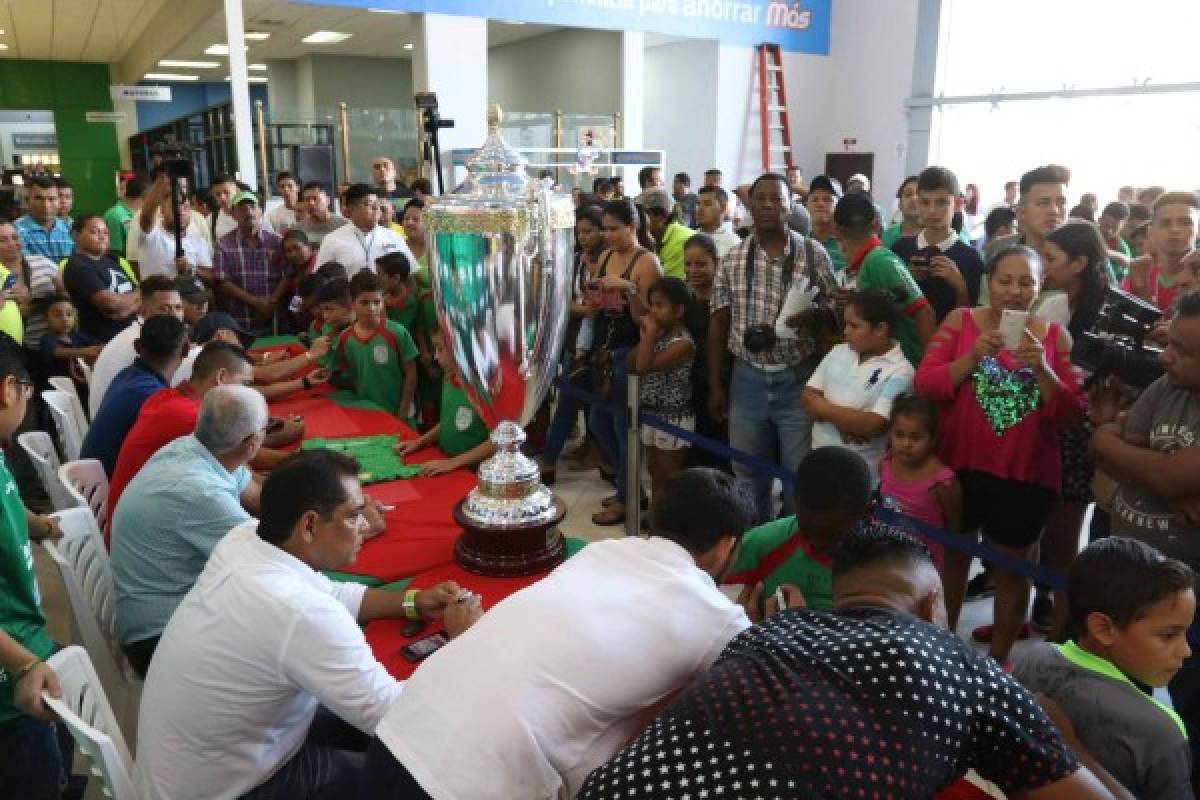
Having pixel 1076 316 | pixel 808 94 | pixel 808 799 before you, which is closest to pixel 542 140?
pixel 808 94

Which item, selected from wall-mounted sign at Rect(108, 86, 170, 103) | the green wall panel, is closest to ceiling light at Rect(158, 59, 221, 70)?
the green wall panel

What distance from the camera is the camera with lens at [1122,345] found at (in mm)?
2209

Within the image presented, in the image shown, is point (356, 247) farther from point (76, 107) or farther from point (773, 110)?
point (76, 107)

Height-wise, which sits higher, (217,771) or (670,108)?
(670,108)

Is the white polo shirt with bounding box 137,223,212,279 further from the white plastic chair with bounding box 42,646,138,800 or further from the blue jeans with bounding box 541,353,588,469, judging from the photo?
the white plastic chair with bounding box 42,646,138,800

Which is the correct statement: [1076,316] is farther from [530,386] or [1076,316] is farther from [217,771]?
[217,771]

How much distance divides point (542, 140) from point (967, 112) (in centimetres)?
502

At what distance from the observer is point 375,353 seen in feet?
11.6

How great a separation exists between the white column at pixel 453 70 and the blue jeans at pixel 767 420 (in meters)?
5.40

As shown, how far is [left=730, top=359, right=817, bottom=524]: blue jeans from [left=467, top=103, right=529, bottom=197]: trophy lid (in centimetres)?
138

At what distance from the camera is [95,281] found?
4164 millimetres

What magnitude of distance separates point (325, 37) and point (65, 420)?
9.35 m

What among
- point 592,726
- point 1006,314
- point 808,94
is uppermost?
point 808,94

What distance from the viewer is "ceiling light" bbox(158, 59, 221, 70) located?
1188 cm
